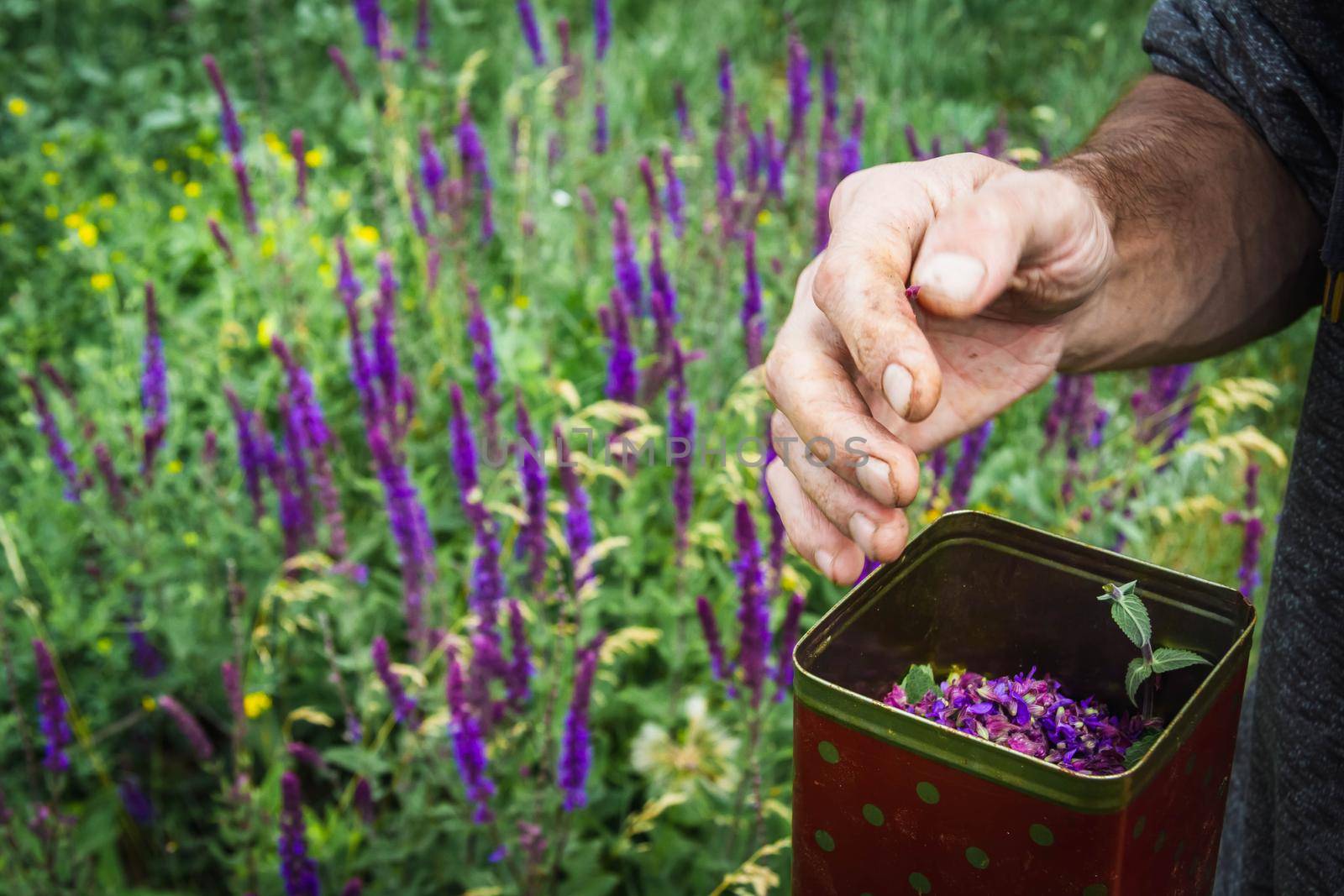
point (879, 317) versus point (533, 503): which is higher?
point (879, 317)

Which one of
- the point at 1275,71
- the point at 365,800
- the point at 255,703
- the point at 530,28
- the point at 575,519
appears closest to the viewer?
the point at 1275,71

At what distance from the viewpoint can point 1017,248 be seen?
89 cm

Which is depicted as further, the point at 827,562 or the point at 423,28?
the point at 423,28

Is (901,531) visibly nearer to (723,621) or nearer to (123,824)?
(723,621)

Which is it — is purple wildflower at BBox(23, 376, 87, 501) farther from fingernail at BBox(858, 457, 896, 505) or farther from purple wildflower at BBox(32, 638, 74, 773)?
fingernail at BBox(858, 457, 896, 505)

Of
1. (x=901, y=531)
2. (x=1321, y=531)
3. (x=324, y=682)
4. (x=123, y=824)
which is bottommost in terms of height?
(x=123, y=824)

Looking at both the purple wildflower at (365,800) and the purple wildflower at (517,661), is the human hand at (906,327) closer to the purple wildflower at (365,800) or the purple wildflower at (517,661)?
the purple wildflower at (517,661)

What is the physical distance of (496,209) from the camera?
3482 mm

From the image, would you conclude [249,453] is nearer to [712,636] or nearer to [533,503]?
[533,503]

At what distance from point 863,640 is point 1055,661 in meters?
0.18

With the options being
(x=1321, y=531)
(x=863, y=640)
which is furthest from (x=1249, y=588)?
(x=863, y=640)

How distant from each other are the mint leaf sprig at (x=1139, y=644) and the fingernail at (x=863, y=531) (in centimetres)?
17

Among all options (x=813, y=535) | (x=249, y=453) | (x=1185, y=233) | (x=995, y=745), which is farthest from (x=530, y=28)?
(x=995, y=745)

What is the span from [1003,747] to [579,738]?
1082mm
